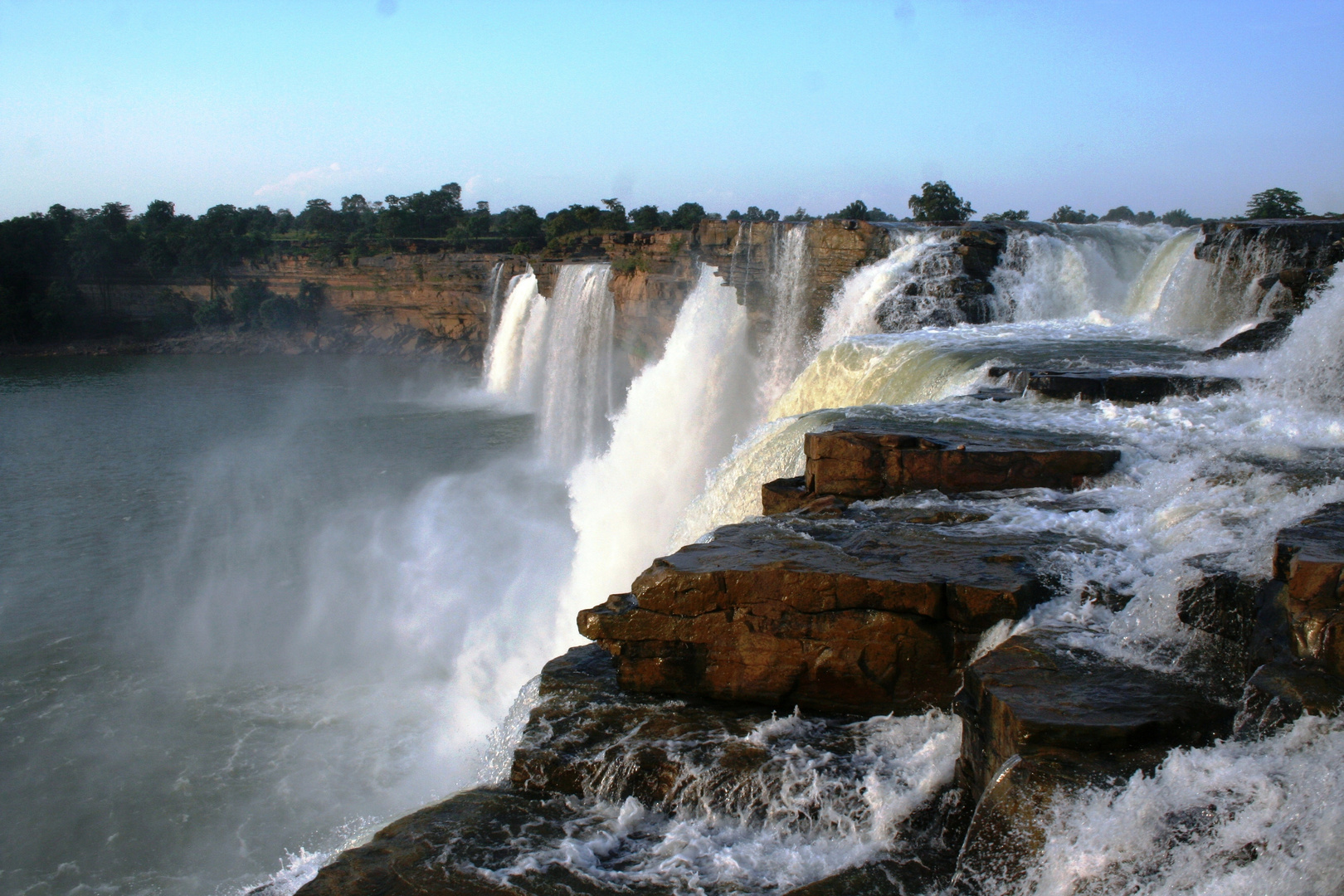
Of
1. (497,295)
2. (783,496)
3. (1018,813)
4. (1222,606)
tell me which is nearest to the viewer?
(1018,813)

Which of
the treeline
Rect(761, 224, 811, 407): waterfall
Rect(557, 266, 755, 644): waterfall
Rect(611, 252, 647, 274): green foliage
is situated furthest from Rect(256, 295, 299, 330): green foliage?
Rect(761, 224, 811, 407): waterfall

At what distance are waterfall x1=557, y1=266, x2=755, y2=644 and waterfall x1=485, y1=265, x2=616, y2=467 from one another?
3422mm

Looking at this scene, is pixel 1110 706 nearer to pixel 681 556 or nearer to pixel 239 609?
pixel 681 556

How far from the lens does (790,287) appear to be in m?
20.4

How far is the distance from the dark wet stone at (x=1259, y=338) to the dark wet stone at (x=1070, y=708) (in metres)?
7.08

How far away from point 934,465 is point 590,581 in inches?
226

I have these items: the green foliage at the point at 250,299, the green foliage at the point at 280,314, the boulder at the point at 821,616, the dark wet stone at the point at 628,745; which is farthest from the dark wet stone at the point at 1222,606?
the green foliage at the point at 250,299

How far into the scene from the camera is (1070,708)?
384 centimetres

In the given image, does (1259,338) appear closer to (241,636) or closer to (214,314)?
(241,636)

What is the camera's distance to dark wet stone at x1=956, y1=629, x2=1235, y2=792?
3.69m

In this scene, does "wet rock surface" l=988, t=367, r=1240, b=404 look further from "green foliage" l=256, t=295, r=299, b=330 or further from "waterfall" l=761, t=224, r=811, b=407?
"green foliage" l=256, t=295, r=299, b=330

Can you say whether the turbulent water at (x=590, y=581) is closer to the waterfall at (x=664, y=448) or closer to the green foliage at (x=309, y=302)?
the waterfall at (x=664, y=448)

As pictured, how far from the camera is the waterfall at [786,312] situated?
2005cm

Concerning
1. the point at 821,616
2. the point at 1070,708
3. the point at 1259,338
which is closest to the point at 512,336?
the point at 1259,338
